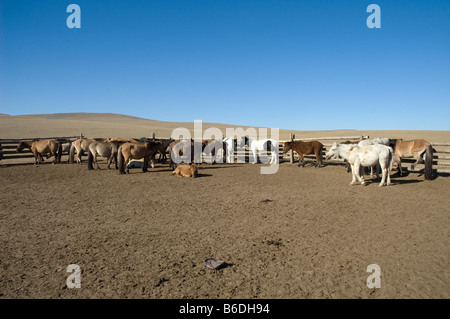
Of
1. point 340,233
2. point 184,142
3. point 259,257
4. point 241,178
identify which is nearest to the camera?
point 259,257

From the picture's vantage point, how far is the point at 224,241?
5.00 meters

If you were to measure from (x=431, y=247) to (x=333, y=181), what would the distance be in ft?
21.8

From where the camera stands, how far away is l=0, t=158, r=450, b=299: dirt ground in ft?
11.7

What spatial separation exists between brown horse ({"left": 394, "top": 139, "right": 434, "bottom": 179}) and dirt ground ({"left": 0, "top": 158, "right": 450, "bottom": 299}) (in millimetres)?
2378

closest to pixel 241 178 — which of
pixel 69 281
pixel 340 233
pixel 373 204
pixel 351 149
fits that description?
pixel 351 149

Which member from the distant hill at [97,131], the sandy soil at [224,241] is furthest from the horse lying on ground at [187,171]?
the distant hill at [97,131]

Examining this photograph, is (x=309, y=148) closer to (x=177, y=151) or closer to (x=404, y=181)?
(x=404, y=181)

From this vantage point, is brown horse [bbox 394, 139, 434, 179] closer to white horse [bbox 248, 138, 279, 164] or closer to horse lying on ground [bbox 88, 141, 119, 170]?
white horse [bbox 248, 138, 279, 164]

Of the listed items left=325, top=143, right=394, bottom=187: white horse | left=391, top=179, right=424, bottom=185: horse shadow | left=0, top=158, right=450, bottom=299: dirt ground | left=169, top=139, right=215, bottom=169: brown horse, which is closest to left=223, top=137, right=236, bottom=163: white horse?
left=169, top=139, right=215, bottom=169: brown horse

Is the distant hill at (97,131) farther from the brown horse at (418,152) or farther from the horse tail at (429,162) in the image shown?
the horse tail at (429,162)
